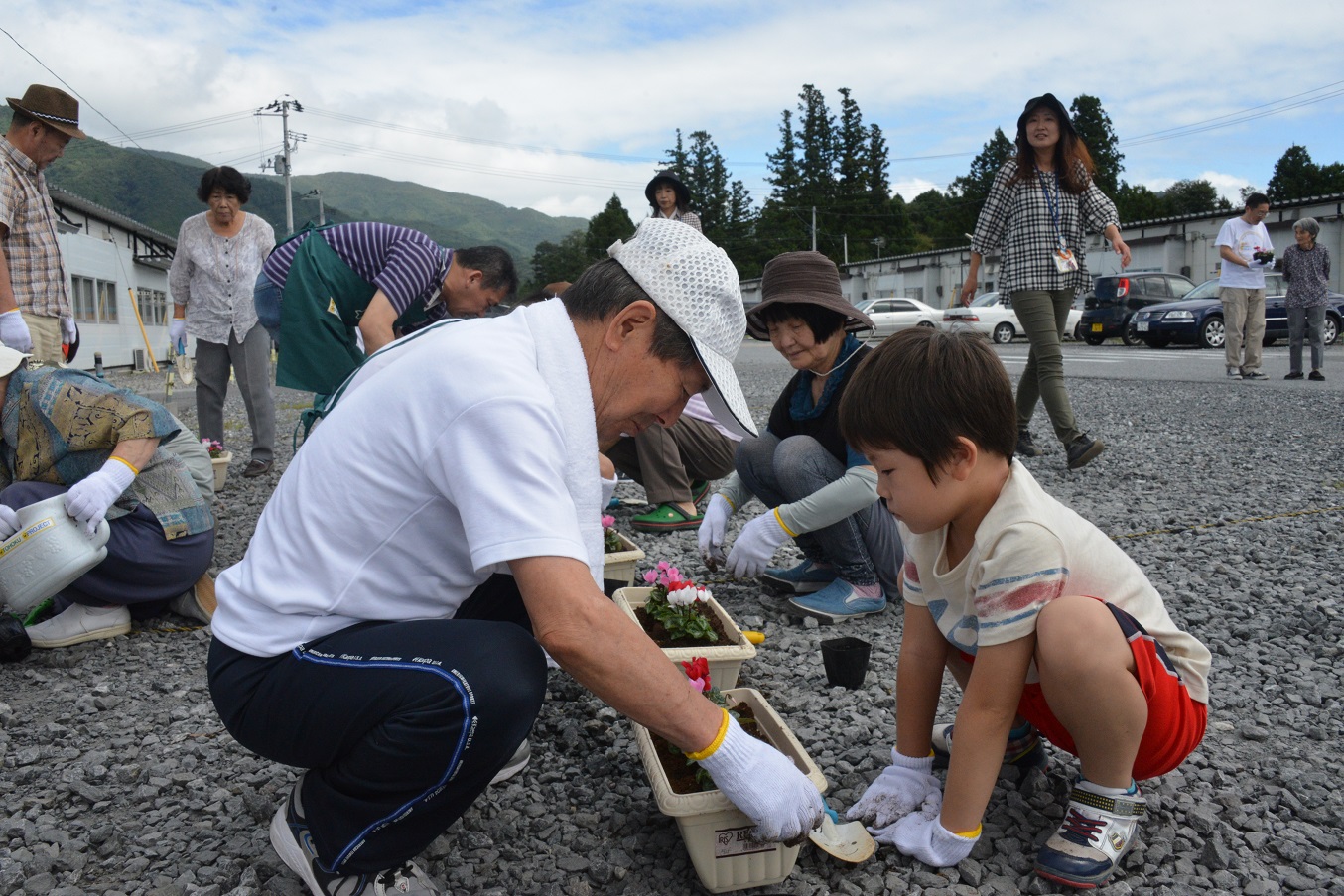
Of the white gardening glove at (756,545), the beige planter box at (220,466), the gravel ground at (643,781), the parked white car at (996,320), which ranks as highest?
the parked white car at (996,320)

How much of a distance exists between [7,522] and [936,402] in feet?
9.49

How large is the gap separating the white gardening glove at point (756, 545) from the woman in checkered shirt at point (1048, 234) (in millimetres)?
2856

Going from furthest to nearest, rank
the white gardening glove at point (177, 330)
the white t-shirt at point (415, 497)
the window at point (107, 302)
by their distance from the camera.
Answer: the window at point (107, 302) < the white gardening glove at point (177, 330) < the white t-shirt at point (415, 497)

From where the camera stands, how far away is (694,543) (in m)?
4.46

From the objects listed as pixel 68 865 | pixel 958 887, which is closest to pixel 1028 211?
pixel 958 887

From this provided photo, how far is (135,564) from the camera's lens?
3.16 metres

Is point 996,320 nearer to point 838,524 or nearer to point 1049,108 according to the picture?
point 1049,108

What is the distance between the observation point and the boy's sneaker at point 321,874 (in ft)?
5.49

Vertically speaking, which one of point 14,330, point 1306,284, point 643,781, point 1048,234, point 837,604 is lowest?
point 643,781

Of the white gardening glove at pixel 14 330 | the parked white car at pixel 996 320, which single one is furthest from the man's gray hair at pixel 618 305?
the parked white car at pixel 996 320

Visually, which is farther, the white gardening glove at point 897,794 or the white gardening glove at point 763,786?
the white gardening glove at point 897,794

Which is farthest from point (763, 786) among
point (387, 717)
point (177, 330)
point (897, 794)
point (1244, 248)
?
point (1244, 248)

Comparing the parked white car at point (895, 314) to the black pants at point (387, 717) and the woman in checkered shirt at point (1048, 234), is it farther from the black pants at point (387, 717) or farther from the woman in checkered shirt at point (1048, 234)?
the black pants at point (387, 717)

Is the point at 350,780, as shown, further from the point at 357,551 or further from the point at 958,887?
the point at 958,887
